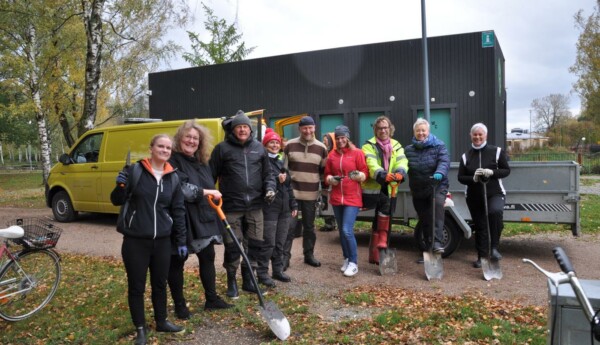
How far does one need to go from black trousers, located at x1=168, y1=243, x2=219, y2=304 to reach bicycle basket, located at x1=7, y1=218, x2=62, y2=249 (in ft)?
4.69

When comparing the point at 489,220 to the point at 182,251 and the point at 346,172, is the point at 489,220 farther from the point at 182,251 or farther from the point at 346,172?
the point at 182,251

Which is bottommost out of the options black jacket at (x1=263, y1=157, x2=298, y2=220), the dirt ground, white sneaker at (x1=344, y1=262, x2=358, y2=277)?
the dirt ground

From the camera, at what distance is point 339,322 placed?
4.40 meters

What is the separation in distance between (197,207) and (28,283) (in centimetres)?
197

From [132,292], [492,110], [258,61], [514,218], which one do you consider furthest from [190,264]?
[258,61]

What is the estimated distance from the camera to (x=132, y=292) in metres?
3.83

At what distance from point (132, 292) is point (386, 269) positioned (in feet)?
10.7

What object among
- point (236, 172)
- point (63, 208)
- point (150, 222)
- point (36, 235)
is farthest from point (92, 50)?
point (150, 222)

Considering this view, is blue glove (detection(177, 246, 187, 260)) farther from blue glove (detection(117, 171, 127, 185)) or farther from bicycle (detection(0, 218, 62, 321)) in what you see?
bicycle (detection(0, 218, 62, 321))

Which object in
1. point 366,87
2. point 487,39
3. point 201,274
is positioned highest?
point 487,39

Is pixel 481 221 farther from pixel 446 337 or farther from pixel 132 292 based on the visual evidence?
pixel 132 292

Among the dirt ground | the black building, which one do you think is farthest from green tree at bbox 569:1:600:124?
the dirt ground

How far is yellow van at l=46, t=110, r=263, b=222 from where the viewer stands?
365 inches

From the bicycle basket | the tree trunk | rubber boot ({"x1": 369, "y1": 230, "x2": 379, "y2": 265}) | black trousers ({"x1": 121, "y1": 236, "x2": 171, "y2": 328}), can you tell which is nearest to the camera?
black trousers ({"x1": 121, "y1": 236, "x2": 171, "y2": 328})
